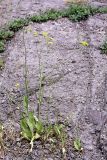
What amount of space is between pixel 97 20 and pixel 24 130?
338cm

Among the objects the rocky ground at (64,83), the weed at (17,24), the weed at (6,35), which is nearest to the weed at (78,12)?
the rocky ground at (64,83)

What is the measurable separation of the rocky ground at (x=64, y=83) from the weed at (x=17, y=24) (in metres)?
0.16

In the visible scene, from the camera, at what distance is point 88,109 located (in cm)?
482

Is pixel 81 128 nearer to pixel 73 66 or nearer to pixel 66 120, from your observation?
pixel 66 120

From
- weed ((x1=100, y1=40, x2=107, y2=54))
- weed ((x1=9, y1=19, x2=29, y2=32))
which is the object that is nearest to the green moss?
weed ((x1=9, y1=19, x2=29, y2=32))

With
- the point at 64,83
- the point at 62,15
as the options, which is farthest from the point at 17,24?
the point at 64,83

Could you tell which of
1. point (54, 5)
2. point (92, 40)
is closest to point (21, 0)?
point (54, 5)

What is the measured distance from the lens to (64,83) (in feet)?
17.5

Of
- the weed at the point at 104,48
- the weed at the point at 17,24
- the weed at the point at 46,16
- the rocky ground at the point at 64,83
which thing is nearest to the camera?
the rocky ground at the point at 64,83

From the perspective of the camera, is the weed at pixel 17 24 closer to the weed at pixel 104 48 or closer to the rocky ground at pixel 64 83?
the rocky ground at pixel 64 83

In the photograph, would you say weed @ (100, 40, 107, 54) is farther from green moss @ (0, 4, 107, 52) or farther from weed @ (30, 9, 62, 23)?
weed @ (30, 9, 62, 23)

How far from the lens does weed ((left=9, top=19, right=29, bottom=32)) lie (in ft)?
21.8

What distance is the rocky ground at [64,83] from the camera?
14.0 feet

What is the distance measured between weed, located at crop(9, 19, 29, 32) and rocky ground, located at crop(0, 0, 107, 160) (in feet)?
0.52
